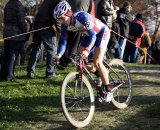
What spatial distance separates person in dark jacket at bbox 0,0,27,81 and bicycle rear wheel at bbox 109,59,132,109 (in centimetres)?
255

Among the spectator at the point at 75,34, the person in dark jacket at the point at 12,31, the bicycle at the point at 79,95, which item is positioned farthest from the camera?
the person in dark jacket at the point at 12,31

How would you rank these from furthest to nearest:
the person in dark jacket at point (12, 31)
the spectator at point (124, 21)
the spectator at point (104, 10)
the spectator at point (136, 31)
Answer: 1. the spectator at point (136, 31)
2. the spectator at point (124, 21)
3. the spectator at point (104, 10)
4. the person in dark jacket at point (12, 31)

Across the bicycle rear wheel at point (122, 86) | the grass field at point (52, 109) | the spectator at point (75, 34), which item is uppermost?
the spectator at point (75, 34)

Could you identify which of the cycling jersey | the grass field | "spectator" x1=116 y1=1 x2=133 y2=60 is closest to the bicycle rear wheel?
the grass field

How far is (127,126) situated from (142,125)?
0.73ft

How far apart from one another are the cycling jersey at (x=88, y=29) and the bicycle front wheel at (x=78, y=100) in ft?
1.64

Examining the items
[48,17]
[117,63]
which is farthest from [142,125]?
[48,17]

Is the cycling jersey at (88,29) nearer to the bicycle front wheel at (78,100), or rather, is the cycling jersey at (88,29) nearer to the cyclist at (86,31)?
the cyclist at (86,31)

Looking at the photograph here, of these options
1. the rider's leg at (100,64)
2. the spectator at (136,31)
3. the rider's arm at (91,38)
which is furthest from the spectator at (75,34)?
the spectator at (136,31)

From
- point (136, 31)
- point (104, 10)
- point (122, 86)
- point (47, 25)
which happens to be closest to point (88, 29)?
point (122, 86)

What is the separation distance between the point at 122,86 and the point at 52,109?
1.47m

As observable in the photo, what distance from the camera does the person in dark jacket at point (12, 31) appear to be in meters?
8.89

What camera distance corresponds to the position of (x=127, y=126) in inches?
240

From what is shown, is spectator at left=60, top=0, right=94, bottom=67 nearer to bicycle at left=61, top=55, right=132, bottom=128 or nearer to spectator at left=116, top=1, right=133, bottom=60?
bicycle at left=61, top=55, right=132, bottom=128
